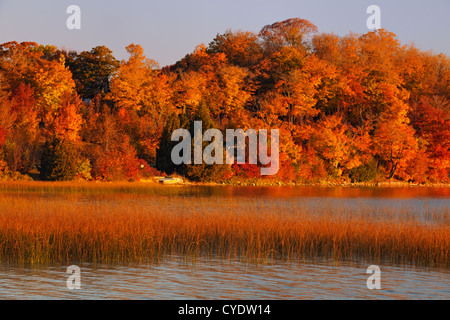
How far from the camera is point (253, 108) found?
66.1 metres

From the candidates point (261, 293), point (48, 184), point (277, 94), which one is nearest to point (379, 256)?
point (261, 293)

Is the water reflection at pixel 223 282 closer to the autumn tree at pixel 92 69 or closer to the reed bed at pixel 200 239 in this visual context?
the reed bed at pixel 200 239

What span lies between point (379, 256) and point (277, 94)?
4344cm

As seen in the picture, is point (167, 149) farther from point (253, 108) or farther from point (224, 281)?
point (224, 281)

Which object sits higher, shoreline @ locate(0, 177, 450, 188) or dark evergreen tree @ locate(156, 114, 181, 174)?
dark evergreen tree @ locate(156, 114, 181, 174)

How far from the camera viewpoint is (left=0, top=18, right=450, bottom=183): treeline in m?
49.2

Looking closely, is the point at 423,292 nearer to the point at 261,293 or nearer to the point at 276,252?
the point at 261,293

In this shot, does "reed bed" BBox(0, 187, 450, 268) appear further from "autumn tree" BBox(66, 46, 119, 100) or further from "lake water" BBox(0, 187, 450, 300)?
"autumn tree" BBox(66, 46, 119, 100)

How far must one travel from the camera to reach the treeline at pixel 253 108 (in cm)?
4922

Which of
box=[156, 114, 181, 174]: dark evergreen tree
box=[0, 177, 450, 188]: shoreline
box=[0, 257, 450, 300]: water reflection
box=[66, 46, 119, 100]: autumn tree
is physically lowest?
box=[0, 257, 450, 300]: water reflection

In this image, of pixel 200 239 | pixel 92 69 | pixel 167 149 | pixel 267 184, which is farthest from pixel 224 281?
pixel 92 69

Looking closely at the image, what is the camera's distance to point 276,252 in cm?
1692

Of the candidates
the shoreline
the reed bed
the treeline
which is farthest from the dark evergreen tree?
the reed bed
